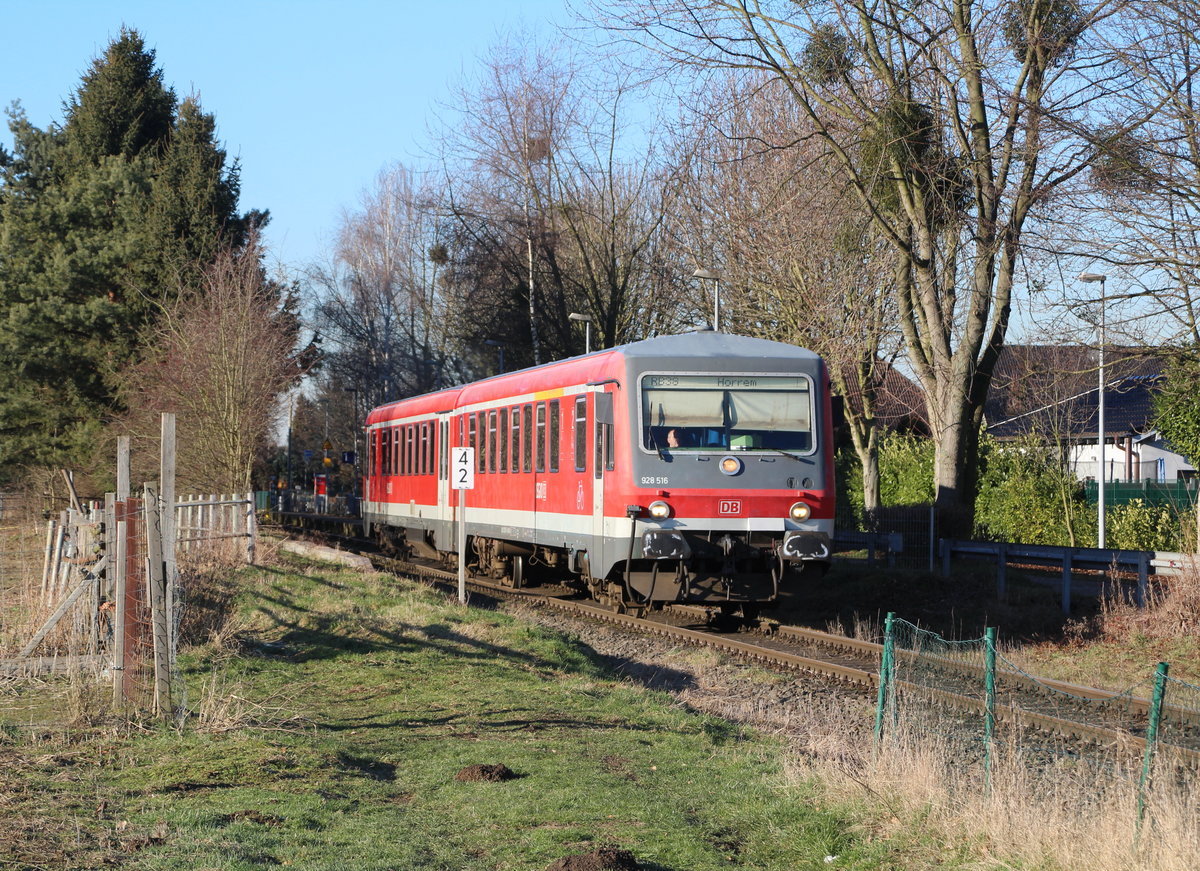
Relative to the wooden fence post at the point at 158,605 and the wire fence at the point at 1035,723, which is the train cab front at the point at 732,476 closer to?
the wire fence at the point at 1035,723

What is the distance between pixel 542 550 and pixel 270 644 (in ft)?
24.6

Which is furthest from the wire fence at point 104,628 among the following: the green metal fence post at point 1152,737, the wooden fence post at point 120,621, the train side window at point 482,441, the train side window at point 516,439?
the train side window at point 482,441

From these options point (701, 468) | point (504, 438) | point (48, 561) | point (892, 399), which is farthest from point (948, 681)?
point (892, 399)

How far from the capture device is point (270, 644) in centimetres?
1372

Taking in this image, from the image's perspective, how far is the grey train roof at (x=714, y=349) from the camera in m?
15.8

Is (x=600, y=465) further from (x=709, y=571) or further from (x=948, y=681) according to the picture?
(x=948, y=681)

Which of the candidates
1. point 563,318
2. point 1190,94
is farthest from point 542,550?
point 563,318

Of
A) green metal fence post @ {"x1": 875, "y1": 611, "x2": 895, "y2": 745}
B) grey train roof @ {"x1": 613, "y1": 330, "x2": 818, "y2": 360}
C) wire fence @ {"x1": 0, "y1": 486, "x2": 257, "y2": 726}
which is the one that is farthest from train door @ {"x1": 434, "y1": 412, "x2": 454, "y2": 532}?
green metal fence post @ {"x1": 875, "y1": 611, "x2": 895, "y2": 745}

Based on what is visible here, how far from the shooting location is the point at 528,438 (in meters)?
19.8

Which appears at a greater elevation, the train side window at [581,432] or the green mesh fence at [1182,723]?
the train side window at [581,432]

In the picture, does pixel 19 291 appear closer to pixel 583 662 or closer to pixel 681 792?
pixel 583 662

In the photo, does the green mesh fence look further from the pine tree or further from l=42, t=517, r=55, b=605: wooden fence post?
the pine tree

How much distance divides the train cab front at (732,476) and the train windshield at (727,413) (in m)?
0.01

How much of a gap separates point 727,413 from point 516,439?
552 centimetres
